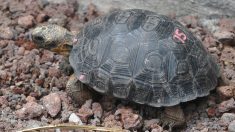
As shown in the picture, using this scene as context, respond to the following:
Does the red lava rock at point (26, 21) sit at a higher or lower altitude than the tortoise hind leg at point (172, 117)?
higher

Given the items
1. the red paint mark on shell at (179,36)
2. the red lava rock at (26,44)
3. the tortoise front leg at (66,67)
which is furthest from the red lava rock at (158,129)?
the red lava rock at (26,44)

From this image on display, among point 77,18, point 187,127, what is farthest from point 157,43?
point 77,18

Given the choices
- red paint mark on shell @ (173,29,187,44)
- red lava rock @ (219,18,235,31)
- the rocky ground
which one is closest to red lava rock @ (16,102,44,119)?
the rocky ground

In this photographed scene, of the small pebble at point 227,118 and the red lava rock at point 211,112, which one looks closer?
the small pebble at point 227,118

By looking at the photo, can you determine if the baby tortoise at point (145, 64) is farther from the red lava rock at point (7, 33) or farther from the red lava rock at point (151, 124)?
the red lava rock at point (7, 33)

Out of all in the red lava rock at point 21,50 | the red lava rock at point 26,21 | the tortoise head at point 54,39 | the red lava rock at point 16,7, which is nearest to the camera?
the tortoise head at point 54,39

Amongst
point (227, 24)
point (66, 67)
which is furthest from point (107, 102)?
point (227, 24)

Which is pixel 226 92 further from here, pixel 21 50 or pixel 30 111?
pixel 21 50

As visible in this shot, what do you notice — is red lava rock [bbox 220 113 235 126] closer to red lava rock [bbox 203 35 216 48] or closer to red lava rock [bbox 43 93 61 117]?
red lava rock [bbox 203 35 216 48]
